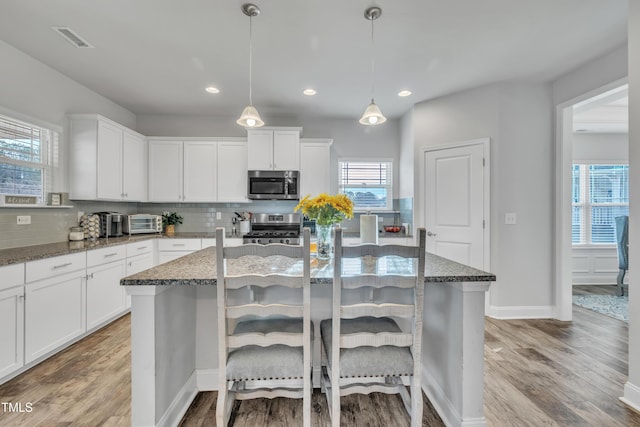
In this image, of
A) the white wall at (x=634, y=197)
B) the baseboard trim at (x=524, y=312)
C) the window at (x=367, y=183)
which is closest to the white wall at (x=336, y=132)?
the window at (x=367, y=183)

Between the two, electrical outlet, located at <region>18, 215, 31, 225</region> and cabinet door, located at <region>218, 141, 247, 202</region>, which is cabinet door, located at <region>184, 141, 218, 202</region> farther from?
electrical outlet, located at <region>18, 215, 31, 225</region>

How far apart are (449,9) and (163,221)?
4.32m

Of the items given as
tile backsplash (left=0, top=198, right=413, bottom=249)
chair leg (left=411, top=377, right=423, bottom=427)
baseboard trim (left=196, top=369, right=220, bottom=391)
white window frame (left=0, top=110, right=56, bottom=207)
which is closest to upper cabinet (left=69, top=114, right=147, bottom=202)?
white window frame (left=0, top=110, right=56, bottom=207)

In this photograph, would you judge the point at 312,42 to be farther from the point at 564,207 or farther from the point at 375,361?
the point at 564,207

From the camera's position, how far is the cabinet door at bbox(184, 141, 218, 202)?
4215 millimetres

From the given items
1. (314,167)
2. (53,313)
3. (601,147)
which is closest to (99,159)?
(53,313)

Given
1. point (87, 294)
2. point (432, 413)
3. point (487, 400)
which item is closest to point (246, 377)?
point (432, 413)

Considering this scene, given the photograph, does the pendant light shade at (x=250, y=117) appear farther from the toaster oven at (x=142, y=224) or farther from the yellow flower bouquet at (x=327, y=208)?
the toaster oven at (x=142, y=224)

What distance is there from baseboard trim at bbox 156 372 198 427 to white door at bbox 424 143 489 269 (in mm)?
3045

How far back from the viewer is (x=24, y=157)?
8.87 ft

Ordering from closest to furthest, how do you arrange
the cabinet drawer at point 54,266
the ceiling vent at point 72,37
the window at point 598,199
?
1. the cabinet drawer at point 54,266
2. the ceiling vent at point 72,37
3. the window at point 598,199

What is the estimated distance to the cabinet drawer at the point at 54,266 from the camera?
2.21 meters

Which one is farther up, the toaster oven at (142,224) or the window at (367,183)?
the window at (367,183)

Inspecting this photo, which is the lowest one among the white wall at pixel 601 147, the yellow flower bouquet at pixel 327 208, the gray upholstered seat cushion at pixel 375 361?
the gray upholstered seat cushion at pixel 375 361
